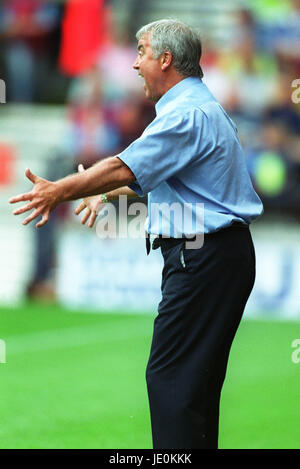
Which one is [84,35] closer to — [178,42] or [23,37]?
[23,37]

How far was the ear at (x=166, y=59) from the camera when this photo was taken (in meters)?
5.23

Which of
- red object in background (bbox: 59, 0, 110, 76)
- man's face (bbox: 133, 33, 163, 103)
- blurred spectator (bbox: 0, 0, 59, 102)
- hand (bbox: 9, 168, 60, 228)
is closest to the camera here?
hand (bbox: 9, 168, 60, 228)

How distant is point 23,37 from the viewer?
Result: 19078mm

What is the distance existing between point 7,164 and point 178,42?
12324 millimetres

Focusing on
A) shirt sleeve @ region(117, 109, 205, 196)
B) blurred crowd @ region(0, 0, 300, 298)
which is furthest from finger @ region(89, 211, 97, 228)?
blurred crowd @ region(0, 0, 300, 298)

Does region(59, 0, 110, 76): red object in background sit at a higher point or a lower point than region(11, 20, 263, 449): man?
higher

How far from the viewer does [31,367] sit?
385 inches

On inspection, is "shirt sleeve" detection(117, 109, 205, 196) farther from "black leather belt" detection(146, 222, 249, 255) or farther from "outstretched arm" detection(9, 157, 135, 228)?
"black leather belt" detection(146, 222, 249, 255)

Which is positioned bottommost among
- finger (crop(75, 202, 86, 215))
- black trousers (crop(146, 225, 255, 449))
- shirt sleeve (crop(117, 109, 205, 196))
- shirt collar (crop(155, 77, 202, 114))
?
black trousers (crop(146, 225, 255, 449))

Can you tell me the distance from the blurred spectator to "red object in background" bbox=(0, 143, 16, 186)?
2.20 metres

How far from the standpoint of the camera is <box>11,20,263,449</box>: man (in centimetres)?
514

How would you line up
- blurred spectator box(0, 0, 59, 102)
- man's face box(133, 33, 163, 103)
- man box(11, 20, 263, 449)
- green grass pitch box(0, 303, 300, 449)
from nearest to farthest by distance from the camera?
man box(11, 20, 263, 449) < man's face box(133, 33, 163, 103) < green grass pitch box(0, 303, 300, 449) < blurred spectator box(0, 0, 59, 102)

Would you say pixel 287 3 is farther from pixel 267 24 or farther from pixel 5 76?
pixel 5 76
